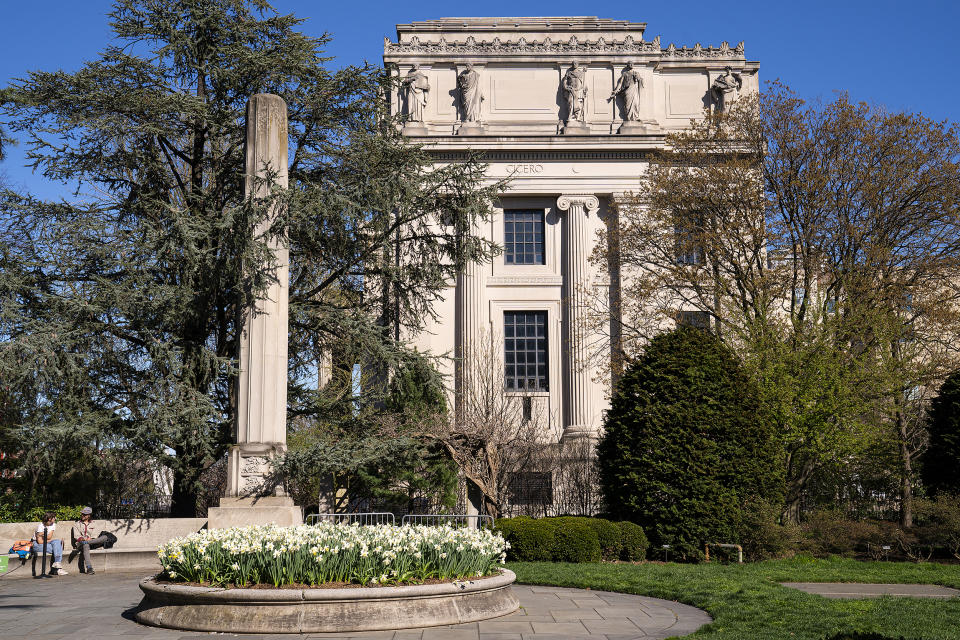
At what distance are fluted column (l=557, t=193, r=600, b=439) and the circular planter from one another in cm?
2597

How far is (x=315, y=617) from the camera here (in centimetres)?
909

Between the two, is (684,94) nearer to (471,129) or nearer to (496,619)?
(471,129)

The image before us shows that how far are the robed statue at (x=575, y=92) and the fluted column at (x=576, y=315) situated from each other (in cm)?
401

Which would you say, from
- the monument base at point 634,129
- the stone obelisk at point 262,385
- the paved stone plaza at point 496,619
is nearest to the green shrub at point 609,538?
the paved stone plaza at point 496,619

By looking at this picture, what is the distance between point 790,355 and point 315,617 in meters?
16.0

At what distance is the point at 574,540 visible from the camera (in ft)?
59.7

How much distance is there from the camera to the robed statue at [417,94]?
41.8 metres

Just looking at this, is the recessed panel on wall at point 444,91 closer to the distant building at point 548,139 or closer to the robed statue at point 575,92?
the distant building at point 548,139

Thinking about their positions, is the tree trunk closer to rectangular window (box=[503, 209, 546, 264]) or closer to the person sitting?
rectangular window (box=[503, 209, 546, 264])

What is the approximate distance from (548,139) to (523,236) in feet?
15.2

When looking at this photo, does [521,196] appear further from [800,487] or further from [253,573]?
[253,573]

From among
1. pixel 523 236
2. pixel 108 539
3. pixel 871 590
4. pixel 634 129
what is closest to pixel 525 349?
pixel 523 236

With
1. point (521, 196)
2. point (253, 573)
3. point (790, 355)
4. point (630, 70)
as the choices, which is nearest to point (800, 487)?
point (790, 355)

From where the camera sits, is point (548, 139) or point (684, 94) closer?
point (548, 139)
